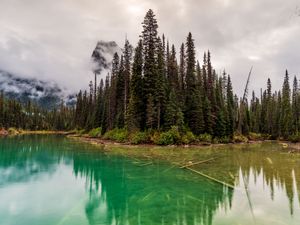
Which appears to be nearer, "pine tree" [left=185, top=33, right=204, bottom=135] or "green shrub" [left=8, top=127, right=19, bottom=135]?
"pine tree" [left=185, top=33, right=204, bottom=135]

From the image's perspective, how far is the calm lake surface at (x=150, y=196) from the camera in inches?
485

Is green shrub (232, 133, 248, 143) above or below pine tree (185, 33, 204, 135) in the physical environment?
below

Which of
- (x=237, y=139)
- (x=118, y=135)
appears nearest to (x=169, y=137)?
(x=118, y=135)

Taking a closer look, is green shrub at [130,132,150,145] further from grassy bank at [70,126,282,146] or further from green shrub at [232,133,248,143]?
green shrub at [232,133,248,143]

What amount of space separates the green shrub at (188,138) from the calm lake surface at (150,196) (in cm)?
2582

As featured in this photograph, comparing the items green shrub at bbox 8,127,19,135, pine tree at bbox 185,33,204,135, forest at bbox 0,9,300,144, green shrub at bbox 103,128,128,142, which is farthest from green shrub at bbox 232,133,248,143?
green shrub at bbox 8,127,19,135

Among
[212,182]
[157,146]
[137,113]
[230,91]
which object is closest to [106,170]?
[212,182]

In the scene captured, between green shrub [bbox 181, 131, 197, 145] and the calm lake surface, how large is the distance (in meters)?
25.8

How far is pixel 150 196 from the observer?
15.9 meters

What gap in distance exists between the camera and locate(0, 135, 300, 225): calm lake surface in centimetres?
1232

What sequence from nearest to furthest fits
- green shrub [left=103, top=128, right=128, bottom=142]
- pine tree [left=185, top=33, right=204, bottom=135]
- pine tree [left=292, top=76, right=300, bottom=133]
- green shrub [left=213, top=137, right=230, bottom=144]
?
green shrub [left=103, top=128, right=128, bottom=142] < pine tree [left=185, top=33, right=204, bottom=135] < green shrub [left=213, top=137, right=230, bottom=144] < pine tree [left=292, top=76, right=300, bottom=133]

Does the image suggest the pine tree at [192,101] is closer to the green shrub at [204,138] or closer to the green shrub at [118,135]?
the green shrub at [204,138]

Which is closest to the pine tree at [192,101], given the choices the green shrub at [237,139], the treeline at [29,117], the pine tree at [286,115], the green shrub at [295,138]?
the green shrub at [237,139]

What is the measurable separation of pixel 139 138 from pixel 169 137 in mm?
5505
